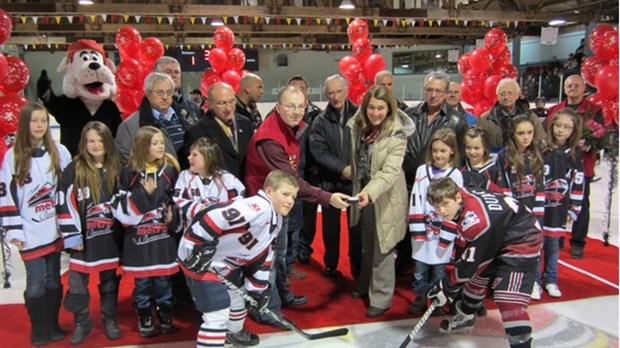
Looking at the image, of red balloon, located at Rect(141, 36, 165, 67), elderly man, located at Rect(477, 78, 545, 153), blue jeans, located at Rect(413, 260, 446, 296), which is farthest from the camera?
red balloon, located at Rect(141, 36, 165, 67)

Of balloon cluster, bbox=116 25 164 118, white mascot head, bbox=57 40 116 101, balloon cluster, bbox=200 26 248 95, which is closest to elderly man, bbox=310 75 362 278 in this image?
white mascot head, bbox=57 40 116 101

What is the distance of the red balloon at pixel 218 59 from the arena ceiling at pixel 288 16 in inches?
65.0

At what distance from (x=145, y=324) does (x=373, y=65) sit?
492 cm

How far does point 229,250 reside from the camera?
2.15 metres

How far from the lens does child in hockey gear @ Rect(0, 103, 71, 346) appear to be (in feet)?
7.68

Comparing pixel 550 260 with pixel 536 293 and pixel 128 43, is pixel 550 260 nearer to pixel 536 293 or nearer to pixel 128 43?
pixel 536 293

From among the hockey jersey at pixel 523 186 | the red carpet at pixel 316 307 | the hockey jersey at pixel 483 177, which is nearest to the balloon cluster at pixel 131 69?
the red carpet at pixel 316 307

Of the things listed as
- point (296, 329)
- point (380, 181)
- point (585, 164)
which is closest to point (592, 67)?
point (585, 164)

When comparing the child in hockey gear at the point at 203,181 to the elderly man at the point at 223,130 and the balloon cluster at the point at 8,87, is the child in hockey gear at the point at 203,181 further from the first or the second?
the balloon cluster at the point at 8,87

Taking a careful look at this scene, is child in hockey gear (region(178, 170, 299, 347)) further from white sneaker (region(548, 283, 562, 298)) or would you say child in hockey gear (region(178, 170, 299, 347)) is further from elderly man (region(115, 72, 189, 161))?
white sneaker (region(548, 283, 562, 298))

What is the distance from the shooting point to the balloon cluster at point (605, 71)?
3771mm

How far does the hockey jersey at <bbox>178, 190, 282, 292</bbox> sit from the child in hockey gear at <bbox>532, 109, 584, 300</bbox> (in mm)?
1775

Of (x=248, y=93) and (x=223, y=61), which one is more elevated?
(x=223, y=61)

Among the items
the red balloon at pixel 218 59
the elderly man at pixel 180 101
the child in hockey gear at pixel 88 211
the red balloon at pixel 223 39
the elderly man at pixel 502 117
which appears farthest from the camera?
the red balloon at pixel 223 39
